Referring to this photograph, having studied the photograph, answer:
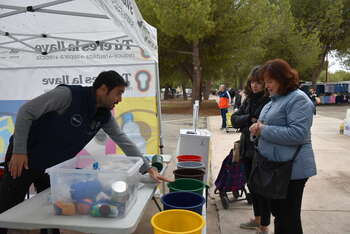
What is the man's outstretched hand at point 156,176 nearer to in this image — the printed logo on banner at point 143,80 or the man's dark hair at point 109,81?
the man's dark hair at point 109,81

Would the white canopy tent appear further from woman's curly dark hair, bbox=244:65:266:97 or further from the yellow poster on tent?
woman's curly dark hair, bbox=244:65:266:97

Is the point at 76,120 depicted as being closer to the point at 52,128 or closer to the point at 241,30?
the point at 52,128

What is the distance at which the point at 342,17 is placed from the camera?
69.5 feet

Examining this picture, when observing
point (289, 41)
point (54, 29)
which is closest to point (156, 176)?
point (54, 29)

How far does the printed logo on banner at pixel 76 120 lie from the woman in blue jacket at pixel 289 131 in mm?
1331

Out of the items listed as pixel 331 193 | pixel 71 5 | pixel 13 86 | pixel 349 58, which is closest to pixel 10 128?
pixel 13 86

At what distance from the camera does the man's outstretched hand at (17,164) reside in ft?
5.77

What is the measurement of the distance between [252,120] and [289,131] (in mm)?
828

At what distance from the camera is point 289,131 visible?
1941 mm

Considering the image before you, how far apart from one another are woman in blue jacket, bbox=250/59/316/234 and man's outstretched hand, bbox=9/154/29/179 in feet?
5.52

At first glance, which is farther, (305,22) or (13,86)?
(305,22)

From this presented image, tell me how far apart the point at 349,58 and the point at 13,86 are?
113 ft

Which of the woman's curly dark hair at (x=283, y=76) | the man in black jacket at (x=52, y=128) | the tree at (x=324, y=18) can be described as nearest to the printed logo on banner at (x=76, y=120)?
the man in black jacket at (x=52, y=128)

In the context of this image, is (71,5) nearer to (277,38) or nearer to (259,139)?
(259,139)
